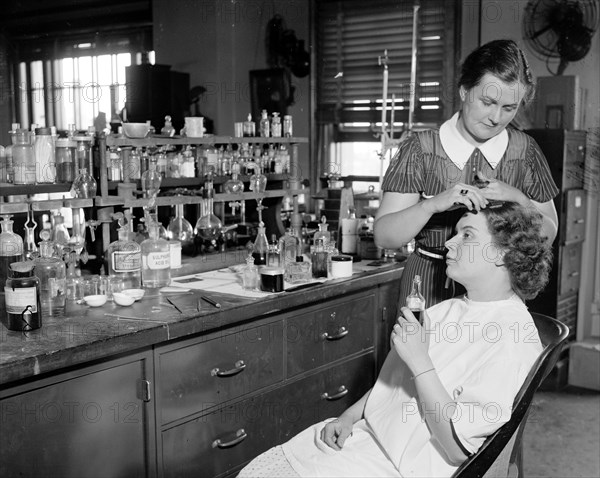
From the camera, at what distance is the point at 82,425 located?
6.95 ft

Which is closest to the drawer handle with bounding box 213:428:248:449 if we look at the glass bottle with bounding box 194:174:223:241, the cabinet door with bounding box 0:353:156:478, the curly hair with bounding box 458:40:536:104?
the cabinet door with bounding box 0:353:156:478

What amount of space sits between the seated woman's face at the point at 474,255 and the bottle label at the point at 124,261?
4.06 ft

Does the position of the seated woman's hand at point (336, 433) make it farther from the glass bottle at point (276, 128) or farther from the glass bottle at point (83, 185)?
the glass bottle at point (276, 128)

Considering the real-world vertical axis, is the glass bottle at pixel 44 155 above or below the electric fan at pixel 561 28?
below

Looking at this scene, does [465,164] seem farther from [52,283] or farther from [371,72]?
[371,72]

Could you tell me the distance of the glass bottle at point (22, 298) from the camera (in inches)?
84.4

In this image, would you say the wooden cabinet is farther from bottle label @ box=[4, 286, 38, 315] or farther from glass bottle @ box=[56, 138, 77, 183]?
bottle label @ box=[4, 286, 38, 315]

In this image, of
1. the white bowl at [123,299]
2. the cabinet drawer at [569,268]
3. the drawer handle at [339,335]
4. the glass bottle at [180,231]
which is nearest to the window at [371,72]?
the cabinet drawer at [569,268]

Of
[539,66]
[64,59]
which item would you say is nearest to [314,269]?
[539,66]

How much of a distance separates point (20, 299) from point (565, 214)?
132 inches


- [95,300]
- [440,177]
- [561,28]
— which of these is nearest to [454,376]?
[440,177]

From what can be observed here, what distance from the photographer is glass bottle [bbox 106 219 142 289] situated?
2.71m

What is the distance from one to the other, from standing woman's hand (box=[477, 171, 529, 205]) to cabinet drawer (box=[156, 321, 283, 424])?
997 mm

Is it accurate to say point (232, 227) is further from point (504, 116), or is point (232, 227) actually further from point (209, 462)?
point (504, 116)
